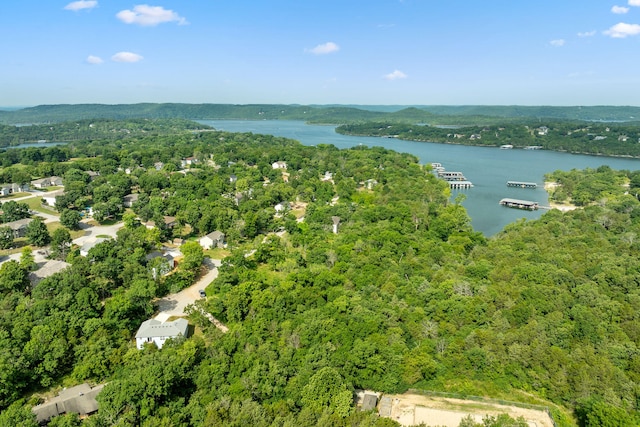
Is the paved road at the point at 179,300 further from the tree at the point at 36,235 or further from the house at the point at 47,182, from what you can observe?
the house at the point at 47,182

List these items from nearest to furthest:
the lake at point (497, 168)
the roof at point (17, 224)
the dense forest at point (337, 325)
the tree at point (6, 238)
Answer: the dense forest at point (337, 325) < the tree at point (6, 238) < the roof at point (17, 224) < the lake at point (497, 168)

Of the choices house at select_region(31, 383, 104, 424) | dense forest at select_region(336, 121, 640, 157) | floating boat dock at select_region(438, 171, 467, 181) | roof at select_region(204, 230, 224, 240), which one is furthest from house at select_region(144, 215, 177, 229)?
dense forest at select_region(336, 121, 640, 157)

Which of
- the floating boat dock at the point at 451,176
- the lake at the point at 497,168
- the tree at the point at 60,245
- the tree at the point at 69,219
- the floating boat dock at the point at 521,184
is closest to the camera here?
the tree at the point at 60,245

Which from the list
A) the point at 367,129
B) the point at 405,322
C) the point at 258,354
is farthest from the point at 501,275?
the point at 367,129

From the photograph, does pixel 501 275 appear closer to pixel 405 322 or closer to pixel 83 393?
pixel 405 322

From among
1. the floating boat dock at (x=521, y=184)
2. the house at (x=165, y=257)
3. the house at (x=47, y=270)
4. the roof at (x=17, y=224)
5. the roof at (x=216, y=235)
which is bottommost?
the house at (x=165, y=257)

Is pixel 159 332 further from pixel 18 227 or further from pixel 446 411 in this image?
pixel 18 227

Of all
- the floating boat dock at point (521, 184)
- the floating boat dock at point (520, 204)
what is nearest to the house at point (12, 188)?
the floating boat dock at point (520, 204)
